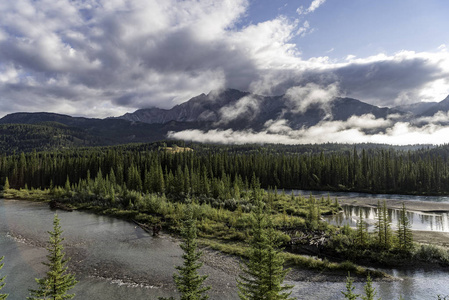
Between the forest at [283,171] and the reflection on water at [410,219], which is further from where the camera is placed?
the forest at [283,171]

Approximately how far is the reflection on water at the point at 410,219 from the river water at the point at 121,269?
2612 cm

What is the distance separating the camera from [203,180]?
270 feet

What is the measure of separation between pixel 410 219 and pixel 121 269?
62809mm

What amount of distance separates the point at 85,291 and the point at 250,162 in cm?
13041

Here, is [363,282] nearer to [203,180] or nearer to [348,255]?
[348,255]

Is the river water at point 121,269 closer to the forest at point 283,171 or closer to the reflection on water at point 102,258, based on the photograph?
the reflection on water at point 102,258

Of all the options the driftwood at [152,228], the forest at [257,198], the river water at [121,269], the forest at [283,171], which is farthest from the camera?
the forest at [283,171]

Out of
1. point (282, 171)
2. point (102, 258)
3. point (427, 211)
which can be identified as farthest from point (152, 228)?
point (282, 171)

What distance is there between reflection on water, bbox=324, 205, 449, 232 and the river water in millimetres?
26122

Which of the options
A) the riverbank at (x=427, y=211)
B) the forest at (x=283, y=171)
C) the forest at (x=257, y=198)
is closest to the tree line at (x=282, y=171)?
the forest at (x=283, y=171)

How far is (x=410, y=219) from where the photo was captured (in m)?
62.1

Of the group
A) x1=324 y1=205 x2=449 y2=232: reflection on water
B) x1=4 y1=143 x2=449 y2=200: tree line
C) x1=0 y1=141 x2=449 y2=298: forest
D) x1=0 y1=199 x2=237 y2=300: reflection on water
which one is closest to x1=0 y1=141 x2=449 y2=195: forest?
x1=4 y1=143 x2=449 y2=200: tree line

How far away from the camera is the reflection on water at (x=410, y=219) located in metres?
53.8

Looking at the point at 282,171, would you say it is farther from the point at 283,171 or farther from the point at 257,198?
the point at 257,198
